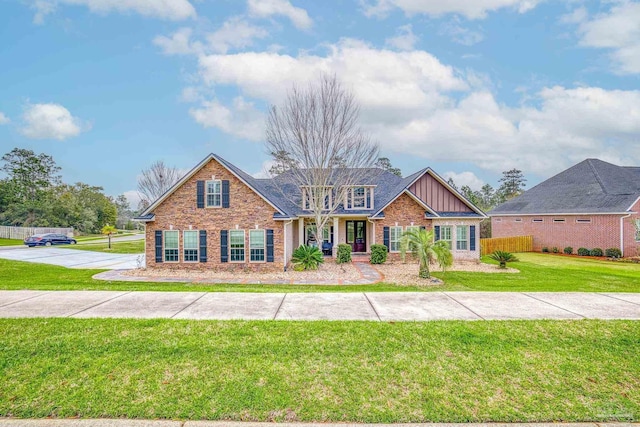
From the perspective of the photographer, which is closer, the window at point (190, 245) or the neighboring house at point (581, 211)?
the window at point (190, 245)

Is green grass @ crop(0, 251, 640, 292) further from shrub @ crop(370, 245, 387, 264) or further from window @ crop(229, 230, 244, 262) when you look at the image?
shrub @ crop(370, 245, 387, 264)

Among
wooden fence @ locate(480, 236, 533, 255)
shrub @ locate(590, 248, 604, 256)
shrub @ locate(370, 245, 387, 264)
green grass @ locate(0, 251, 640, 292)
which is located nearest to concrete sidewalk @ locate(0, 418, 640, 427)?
green grass @ locate(0, 251, 640, 292)

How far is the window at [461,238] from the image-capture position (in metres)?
19.4

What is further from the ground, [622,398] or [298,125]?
[298,125]

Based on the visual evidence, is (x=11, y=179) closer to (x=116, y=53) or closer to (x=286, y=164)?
(x=116, y=53)

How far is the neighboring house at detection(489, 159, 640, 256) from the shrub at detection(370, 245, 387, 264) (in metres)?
16.6

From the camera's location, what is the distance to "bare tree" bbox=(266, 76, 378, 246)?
15.7 meters

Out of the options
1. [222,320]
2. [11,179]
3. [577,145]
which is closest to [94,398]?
[222,320]

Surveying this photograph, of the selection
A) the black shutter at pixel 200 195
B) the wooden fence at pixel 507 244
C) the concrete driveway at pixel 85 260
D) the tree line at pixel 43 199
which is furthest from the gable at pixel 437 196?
the tree line at pixel 43 199

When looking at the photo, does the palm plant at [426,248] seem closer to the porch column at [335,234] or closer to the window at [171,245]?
the porch column at [335,234]

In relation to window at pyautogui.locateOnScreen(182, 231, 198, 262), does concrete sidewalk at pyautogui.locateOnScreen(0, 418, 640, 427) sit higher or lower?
lower

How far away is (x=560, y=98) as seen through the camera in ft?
72.6

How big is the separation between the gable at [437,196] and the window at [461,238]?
1207 mm

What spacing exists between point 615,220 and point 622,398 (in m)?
24.6
